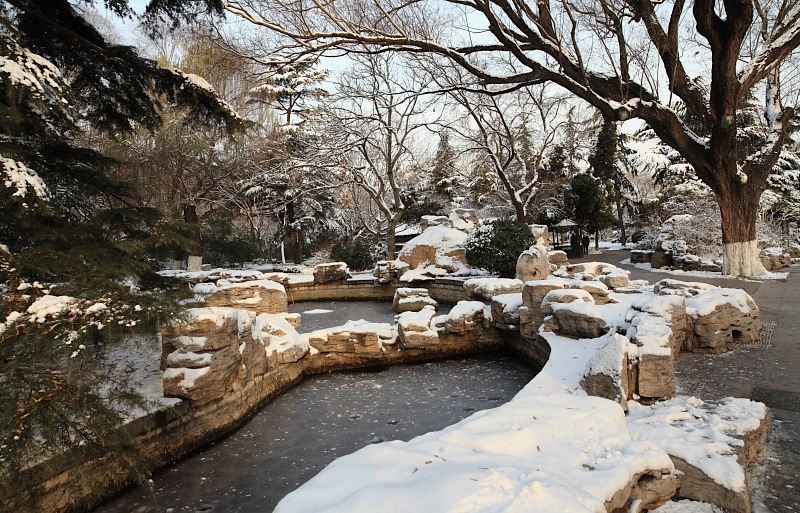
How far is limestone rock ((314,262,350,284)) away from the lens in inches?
531

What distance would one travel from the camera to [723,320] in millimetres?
4883

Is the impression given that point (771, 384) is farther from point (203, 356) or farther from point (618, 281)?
point (203, 356)

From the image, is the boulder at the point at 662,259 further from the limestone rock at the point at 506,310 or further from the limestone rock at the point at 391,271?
the limestone rock at the point at 506,310

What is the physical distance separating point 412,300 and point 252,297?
3.62 metres

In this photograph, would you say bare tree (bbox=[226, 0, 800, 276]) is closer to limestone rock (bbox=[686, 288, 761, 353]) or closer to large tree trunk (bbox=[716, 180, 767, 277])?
large tree trunk (bbox=[716, 180, 767, 277])

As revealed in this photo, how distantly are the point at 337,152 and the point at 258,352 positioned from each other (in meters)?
12.1

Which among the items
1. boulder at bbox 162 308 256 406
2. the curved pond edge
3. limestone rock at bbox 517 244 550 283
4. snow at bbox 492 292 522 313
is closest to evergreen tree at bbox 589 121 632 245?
limestone rock at bbox 517 244 550 283

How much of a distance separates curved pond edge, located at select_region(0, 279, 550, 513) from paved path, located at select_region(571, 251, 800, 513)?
178 cm

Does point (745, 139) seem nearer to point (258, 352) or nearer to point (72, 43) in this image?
point (258, 352)

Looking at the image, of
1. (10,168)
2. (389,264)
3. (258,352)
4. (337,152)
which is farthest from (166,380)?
(337,152)

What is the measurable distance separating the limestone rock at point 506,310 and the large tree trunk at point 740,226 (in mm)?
5638

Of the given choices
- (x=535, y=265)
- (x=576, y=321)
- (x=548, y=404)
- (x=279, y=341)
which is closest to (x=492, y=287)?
(x=535, y=265)

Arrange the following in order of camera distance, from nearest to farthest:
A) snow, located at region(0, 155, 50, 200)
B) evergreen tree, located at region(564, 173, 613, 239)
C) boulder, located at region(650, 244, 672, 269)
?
snow, located at region(0, 155, 50, 200) < boulder, located at region(650, 244, 672, 269) < evergreen tree, located at region(564, 173, 613, 239)

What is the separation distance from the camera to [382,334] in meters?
7.04
